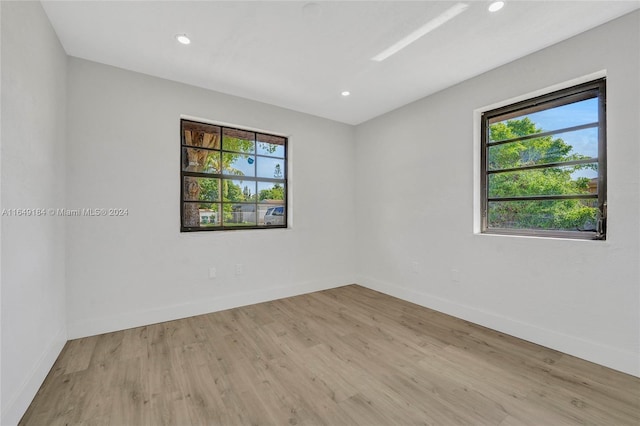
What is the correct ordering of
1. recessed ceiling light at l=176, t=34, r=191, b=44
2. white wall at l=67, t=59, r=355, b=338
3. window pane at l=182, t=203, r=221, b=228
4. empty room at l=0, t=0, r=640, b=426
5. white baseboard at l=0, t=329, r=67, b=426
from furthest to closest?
1. window pane at l=182, t=203, r=221, b=228
2. white wall at l=67, t=59, r=355, b=338
3. recessed ceiling light at l=176, t=34, r=191, b=44
4. empty room at l=0, t=0, r=640, b=426
5. white baseboard at l=0, t=329, r=67, b=426

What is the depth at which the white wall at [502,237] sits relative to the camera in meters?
2.06

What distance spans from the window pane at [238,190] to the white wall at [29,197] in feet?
5.04

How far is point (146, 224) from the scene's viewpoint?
2.89 meters

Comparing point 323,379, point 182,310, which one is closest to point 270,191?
point 182,310

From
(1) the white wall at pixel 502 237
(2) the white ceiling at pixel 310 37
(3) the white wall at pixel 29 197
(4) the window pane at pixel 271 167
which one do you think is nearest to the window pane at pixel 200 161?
(4) the window pane at pixel 271 167

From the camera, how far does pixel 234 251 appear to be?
343cm

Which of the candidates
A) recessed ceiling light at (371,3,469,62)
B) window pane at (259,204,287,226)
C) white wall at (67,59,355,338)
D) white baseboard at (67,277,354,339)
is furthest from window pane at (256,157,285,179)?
recessed ceiling light at (371,3,469,62)

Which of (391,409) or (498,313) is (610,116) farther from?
(391,409)

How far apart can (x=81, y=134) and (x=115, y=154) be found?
303mm

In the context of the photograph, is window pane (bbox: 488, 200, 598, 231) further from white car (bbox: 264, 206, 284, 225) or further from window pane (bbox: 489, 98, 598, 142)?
white car (bbox: 264, 206, 284, 225)

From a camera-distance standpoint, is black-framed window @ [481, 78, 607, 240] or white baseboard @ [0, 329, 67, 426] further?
black-framed window @ [481, 78, 607, 240]

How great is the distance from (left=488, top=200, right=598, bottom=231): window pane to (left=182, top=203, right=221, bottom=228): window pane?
3210 millimetres

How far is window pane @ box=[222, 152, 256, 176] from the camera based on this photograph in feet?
11.5

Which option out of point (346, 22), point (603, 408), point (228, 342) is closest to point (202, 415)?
point (228, 342)
